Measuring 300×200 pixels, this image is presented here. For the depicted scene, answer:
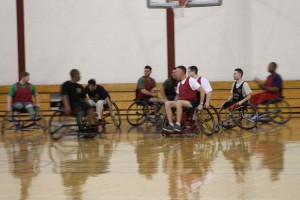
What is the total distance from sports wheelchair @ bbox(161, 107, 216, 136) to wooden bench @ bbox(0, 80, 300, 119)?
3.79 meters

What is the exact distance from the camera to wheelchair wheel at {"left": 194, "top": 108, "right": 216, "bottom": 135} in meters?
9.73

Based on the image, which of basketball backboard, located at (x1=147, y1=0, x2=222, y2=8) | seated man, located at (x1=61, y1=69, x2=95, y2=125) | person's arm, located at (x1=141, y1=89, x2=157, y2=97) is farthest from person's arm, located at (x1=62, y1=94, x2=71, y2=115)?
basketball backboard, located at (x1=147, y1=0, x2=222, y2=8)

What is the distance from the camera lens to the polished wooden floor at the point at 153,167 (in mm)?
5391

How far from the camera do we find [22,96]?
11.3 meters

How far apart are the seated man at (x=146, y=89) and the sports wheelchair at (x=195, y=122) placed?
62.6 inches

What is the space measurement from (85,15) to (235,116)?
5218mm

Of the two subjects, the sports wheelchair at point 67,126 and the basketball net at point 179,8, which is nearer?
the sports wheelchair at point 67,126

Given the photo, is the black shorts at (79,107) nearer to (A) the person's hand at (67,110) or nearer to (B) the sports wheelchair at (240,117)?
(A) the person's hand at (67,110)

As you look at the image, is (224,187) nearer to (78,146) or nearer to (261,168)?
(261,168)

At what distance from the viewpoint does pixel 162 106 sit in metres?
11.7

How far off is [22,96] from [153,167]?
4939 mm

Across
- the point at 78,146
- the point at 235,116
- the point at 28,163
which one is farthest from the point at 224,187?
the point at 235,116

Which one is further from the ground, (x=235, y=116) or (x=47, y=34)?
(x=47, y=34)

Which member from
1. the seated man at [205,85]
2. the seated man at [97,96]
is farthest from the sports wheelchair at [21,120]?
the seated man at [205,85]
